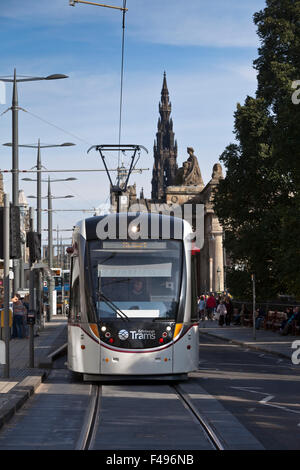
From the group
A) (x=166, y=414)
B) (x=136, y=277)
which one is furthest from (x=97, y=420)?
(x=136, y=277)

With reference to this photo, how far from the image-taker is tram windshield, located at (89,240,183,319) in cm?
1841

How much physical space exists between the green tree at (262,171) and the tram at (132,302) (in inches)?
1027

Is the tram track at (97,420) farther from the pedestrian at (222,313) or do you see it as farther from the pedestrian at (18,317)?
the pedestrian at (222,313)

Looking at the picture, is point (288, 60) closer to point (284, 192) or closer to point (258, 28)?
point (258, 28)

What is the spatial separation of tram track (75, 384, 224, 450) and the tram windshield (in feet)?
5.17

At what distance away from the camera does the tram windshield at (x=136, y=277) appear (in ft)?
60.4

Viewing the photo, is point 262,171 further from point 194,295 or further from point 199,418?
point 199,418

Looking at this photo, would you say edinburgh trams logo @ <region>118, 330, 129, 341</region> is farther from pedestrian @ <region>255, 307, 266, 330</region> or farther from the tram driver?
pedestrian @ <region>255, 307, 266, 330</region>

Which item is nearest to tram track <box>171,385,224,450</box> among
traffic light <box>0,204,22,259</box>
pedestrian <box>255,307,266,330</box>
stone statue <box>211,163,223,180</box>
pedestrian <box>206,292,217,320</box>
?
traffic light <box>0,204,22,259</box>

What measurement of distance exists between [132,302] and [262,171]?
31.4m

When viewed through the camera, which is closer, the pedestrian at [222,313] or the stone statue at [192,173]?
the pedestrian at [222,313]

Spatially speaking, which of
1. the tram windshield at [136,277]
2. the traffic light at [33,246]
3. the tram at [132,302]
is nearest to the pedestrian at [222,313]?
the traffic light at [33,246]
